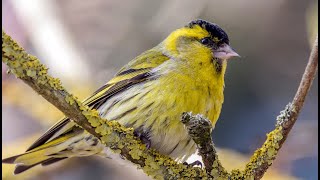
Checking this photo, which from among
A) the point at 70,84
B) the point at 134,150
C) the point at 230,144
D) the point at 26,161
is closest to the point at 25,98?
the point at 70,84

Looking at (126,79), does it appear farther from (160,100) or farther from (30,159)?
(30,159)

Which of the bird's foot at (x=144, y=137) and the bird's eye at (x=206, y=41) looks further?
the bird's eye at (x=206, y=41)

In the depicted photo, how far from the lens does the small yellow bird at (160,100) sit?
7.02ft

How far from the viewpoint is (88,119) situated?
5.26ft

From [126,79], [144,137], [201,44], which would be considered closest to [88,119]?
[144,137]

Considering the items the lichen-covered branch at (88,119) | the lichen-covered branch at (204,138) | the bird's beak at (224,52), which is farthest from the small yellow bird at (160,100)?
the lichen-covered branch at (204,138)

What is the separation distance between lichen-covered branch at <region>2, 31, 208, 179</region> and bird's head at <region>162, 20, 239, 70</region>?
58 centimetres

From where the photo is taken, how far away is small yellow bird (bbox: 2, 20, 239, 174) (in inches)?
84.3

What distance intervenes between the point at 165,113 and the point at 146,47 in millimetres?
1201

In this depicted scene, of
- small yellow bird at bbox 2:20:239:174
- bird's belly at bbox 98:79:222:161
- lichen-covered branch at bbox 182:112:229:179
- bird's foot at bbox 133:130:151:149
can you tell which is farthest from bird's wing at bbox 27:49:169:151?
lichen-covered branch at bbox 182:112:229:179

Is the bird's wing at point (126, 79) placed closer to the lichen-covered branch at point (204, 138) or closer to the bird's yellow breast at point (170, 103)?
the bird's yellow breast at point (170, 103)

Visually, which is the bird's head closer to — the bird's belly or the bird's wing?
the bird's wing

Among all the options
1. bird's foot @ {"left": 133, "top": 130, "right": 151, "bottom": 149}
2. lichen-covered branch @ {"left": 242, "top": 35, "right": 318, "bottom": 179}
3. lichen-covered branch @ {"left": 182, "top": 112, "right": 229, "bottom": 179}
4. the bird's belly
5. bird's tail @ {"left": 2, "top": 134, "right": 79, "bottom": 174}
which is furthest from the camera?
bird's tail @ {"left": 2, "top": 134, "right": 79, "bottom": 174}

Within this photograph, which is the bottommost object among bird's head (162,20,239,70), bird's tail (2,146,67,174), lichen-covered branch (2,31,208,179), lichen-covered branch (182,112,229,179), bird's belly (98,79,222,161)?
lichen-covered branch (182,112,229,179)
